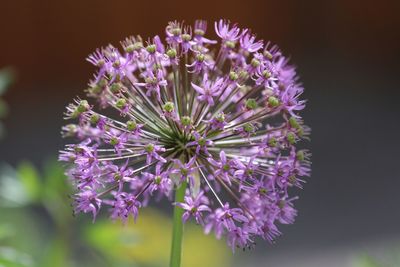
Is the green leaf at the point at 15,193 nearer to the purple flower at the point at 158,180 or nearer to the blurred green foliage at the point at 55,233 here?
the blurred green foliage at the point at 55,233

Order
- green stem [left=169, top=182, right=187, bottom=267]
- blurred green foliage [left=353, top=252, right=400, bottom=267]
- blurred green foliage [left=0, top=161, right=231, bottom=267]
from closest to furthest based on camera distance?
green stem [left=169, top=182, right=187, bottom=267], blurred green foliage [left=353, top=252, right=400, bottom=267], blurred green foliage [left=0, top=161, right=231, bottom=267]

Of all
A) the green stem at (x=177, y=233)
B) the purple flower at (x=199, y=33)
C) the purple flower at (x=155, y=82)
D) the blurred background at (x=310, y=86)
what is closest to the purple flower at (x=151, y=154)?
the green stem at (x=177, y=233)

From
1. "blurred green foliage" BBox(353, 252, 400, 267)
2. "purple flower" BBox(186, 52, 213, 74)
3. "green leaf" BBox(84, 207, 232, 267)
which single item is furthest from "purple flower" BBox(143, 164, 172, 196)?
"green leaf" BBox(84, 207, 232, 267)

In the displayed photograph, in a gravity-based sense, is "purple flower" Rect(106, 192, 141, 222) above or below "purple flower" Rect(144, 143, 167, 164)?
below

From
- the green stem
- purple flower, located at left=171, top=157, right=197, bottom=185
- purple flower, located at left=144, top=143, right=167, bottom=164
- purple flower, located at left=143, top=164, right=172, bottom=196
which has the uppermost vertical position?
purple flower, located at left=144, top=143, right=167, bottom=164

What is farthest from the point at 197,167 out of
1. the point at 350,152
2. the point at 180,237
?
the point at 350,152

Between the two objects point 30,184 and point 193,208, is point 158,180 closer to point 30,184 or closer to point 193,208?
point 193,208

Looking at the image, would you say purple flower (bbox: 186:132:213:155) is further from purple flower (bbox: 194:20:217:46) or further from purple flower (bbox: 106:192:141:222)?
purple flower (bbox: 194:20:217:46)
